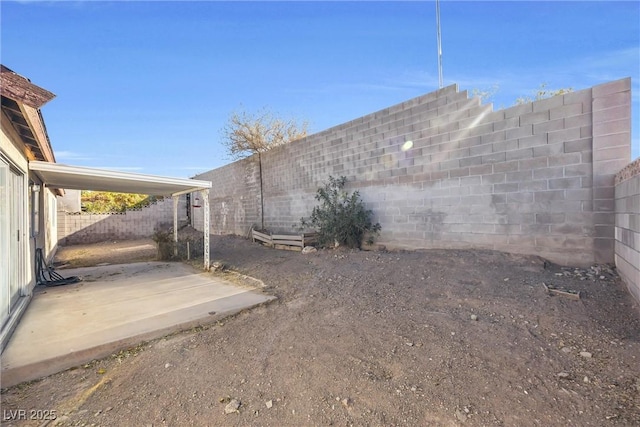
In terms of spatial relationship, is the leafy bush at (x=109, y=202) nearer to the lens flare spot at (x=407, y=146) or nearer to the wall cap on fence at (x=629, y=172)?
the lens flare spot at (x=407, y=146)

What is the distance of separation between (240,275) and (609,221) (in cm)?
646

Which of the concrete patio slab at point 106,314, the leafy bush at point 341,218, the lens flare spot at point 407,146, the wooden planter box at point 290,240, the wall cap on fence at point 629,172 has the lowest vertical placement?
the concrete patio slab at point 106,314

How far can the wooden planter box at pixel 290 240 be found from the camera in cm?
889

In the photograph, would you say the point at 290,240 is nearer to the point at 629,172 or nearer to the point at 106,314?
the point at 106,314

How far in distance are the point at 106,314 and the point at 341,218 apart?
536cm

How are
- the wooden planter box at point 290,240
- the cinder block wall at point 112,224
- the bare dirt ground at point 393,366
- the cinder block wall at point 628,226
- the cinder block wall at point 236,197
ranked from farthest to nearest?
the cinder block wall at point 112,224
the cinder block wall at point 236,197
the wooden planter box at point 290,240
the cinder block wall at point 628,226
the bare dirt ground at point 393,366

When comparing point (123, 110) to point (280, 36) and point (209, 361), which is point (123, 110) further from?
point (209, 361)

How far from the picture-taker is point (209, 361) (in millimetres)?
2928

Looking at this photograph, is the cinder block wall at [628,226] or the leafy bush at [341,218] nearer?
the cinder block wall at [628,226]

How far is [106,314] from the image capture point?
13.7ft

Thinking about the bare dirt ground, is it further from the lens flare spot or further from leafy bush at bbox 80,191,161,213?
leafy bush at bbox 80,191,161,213

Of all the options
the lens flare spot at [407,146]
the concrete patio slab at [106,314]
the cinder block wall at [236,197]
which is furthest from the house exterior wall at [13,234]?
the cinder block wall at [236,197]

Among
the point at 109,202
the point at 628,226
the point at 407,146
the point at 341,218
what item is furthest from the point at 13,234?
the point at 109,202

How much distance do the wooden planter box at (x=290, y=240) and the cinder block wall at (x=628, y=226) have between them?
20.8 feet
